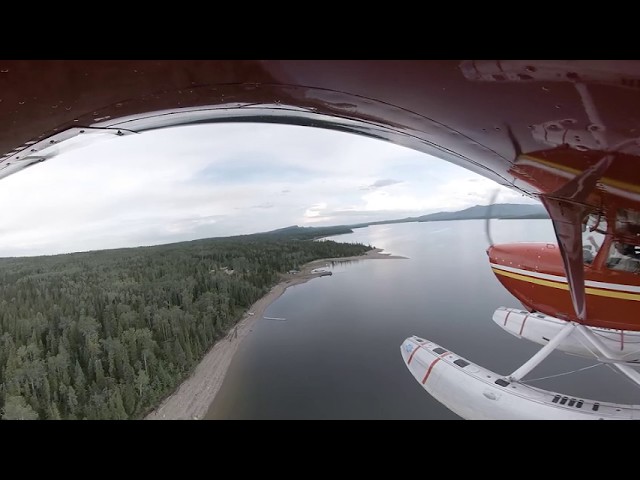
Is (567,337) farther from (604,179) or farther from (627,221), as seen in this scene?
(604,179)

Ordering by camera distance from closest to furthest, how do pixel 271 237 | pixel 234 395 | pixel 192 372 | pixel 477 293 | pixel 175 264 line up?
pixel 234 395 → pixel 192 372 → pixel 477 293 → pixel 175 264 → pixel 271 237

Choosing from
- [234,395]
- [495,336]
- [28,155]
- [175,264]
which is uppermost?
[28,155]

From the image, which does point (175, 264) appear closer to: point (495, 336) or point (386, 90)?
point (495, 336)

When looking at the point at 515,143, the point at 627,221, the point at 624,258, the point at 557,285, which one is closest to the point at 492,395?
the point at 557,285

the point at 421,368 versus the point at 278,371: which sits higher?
the point at 421,368

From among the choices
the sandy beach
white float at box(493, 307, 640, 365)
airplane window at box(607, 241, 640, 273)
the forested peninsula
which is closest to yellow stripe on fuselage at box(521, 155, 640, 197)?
airplane window at box(607, 241, 640, 273)

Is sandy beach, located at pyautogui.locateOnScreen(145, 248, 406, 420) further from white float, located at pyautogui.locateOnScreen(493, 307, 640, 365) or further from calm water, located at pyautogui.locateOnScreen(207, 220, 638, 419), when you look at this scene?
white float, located at pyautogui.locateOnScreen(493, 307, 640, 365)

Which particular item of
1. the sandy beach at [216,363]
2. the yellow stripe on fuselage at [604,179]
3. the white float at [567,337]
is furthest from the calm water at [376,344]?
the yellow stripe on fuselage at [604,179]
